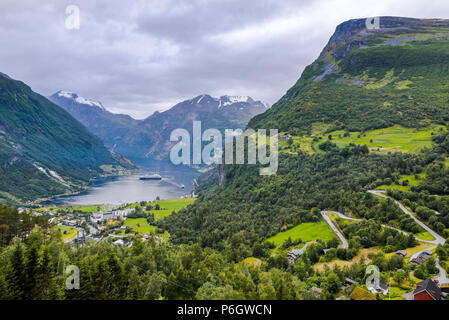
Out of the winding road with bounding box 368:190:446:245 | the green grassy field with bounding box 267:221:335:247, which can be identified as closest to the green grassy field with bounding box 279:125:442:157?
the winding road with bounding box 368:190:446:245

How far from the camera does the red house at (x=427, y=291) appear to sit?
25.0 meters

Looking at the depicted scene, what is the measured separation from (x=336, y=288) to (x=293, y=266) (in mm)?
9418

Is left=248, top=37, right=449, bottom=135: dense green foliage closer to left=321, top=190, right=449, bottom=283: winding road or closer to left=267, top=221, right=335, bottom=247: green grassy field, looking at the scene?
left=321, top=190, right=449, bottom=283: winding road

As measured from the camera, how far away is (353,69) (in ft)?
509

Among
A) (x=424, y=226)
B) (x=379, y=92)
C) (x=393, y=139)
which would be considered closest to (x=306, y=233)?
(x=424, y=226)

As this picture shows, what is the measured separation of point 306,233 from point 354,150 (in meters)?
38.7

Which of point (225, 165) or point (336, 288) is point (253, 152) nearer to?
point (225, 165)

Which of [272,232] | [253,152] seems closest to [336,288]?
[272,232]

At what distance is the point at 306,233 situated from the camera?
5375cm

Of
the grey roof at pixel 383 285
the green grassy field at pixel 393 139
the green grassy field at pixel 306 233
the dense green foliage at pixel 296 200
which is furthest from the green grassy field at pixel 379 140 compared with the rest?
the grey roof at pixel 383 285

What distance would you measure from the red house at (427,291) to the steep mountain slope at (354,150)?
14437mm

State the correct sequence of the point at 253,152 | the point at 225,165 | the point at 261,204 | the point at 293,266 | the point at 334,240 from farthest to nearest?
the point at 225,165 < the point at 253,152 < the point at 261,204 < the point at 334,240 < the point at 293,266

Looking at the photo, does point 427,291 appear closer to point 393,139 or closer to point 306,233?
point 306,233
